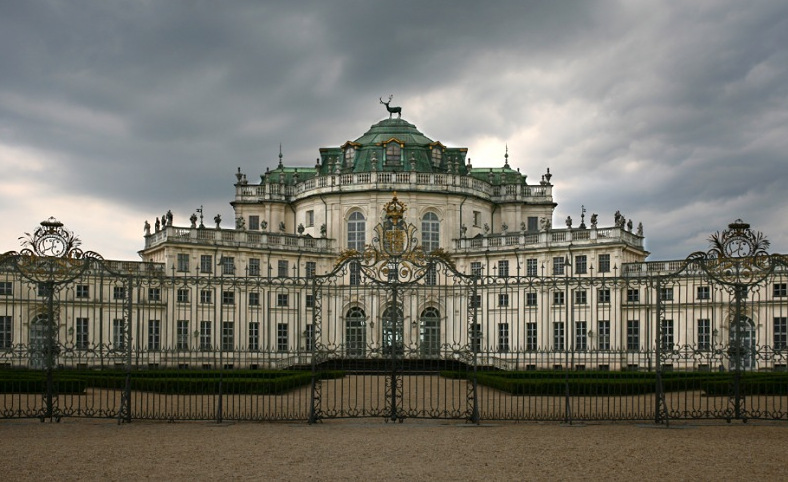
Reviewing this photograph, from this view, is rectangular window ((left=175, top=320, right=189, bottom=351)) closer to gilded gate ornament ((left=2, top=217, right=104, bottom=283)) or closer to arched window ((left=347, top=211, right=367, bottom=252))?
gilded gate ornament ((left=2, top=217, right=104, bottom=283))

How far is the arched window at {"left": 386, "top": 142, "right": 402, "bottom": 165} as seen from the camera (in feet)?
226

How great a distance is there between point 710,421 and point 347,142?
51329 mm

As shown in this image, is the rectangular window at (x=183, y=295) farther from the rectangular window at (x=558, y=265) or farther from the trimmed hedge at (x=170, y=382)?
the rectangular window at (x=558, y=265)

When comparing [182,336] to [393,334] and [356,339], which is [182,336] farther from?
[393,334]

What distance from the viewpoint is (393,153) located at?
69.2m

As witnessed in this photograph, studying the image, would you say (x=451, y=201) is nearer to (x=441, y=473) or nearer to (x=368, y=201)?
(x=368, y=201)

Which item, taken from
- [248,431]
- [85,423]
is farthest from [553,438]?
[85,423]

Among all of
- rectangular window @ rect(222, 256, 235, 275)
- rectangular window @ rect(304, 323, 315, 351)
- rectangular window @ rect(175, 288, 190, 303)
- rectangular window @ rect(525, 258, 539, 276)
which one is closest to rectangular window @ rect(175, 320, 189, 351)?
rectangular window @ rect(175, 288, 190, 303)

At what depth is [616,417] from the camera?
22422 millimetres

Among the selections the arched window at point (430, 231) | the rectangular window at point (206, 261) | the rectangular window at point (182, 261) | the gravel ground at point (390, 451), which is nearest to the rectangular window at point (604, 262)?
the arched window at point (430, 231)

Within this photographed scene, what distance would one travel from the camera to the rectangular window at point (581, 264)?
61.5m

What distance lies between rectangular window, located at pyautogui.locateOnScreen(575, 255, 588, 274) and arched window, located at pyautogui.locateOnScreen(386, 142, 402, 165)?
15766mm

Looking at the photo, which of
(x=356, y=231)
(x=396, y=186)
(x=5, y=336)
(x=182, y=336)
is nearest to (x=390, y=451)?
(x=5, y=336)

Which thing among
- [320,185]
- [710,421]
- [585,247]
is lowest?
[710,421]
